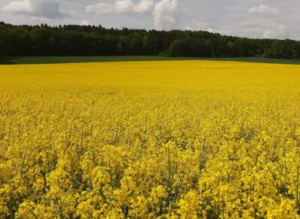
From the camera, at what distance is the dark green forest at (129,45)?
6862 centimetres

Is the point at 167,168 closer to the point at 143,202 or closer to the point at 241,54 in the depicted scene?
the point at 143,202

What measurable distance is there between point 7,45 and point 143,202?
68.8m

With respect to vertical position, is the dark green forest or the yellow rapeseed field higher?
the dark green forest

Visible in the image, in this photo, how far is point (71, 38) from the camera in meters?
74.0

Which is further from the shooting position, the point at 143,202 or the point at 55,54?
the point at 55,54

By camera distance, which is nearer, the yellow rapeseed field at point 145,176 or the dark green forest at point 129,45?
the yellow rapeseed field at point 145,176

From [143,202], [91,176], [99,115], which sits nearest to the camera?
[143,202]

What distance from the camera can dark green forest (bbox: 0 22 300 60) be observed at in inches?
2702

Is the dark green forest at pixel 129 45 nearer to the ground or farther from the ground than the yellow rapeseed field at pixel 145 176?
farther from the ground

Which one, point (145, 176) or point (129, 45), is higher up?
point (129, 45)

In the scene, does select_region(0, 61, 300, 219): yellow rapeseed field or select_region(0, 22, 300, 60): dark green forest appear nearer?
select_region(0, 61, 300, 219): yellow rapeseed field

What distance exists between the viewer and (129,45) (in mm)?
78000

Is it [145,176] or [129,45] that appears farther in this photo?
[129,45]

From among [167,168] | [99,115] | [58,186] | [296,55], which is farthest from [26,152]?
[296,55]
